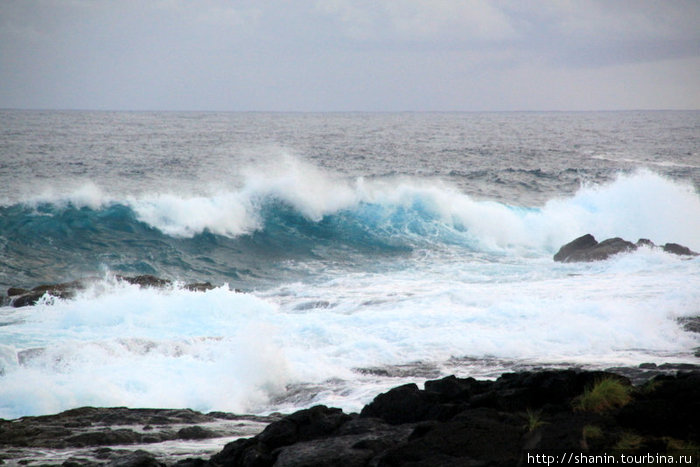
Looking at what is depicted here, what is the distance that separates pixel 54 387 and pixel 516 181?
3325 cm

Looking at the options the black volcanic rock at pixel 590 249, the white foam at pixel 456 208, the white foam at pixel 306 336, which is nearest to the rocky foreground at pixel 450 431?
the white foam at pixel 306 336

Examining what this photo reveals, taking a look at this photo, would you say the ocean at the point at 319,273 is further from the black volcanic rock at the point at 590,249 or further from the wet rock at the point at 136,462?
the wet rock at the point at 136,462

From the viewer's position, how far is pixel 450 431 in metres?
5.91

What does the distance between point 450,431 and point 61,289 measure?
14.1 m

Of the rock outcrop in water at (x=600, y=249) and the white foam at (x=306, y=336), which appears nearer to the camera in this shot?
the white foam at (x=306, y=336)

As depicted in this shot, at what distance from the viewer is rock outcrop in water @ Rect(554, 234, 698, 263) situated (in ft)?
69.5

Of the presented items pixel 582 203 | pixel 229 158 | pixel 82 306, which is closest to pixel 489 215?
pixel 582 203

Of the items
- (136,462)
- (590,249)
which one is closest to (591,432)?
(136,462)

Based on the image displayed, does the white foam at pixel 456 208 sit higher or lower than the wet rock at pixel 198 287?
higher

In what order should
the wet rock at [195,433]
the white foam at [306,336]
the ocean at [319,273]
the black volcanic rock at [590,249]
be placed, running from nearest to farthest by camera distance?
the wet rock at [195,433] → the white foam at [306,336] → the ocean at [319,273] → the black volcanic rock at [590,249]

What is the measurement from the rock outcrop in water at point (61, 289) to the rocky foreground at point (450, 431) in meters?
8.52

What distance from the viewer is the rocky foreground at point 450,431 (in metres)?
5.41

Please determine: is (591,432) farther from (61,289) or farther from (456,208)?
(456,208)

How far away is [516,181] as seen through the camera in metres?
40.1
